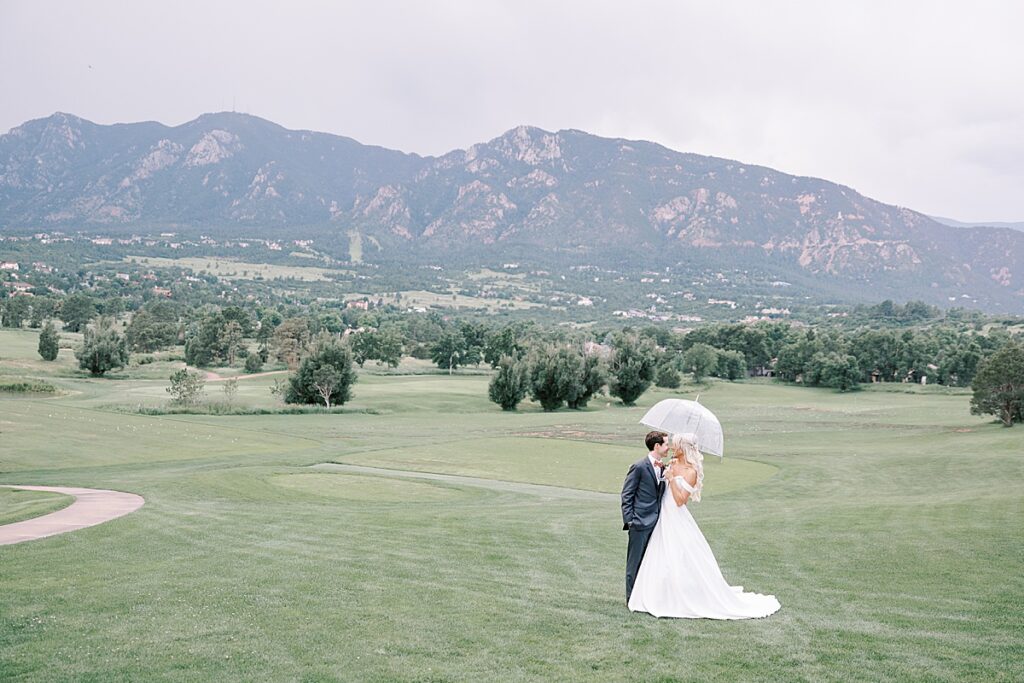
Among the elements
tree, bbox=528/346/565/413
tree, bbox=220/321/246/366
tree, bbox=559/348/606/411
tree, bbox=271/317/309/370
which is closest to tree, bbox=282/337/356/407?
tree, bbox=528/346/565/413

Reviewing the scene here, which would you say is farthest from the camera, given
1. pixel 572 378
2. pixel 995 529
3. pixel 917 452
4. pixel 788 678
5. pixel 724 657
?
pixel 572 378

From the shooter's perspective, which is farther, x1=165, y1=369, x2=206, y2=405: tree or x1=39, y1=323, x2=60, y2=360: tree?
x1=39, y1=323, x2=60, y2=360: tree

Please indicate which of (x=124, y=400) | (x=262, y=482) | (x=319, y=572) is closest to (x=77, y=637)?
(x=319, y=572)

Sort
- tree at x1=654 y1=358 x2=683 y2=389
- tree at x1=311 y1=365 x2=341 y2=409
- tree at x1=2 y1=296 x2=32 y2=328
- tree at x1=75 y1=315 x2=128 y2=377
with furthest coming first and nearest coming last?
tree at x1=2 y1=296 x2=32 y2=328, tree at x1=654 y1=358 x2=683 y2=389, tree at x1=75 y1=315 x2=128 y2=377, tree at x1=311 y1=365 x2=341 y2=409

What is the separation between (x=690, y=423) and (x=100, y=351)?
3437 inches

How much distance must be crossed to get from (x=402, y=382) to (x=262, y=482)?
227 ft

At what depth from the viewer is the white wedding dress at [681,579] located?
1092 cm

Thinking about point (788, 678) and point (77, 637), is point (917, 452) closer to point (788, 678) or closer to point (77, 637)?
point (788, 678)

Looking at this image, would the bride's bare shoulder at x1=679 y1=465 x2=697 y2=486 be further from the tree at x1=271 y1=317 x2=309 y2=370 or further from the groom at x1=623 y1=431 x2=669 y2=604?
the tree at x1=271 y1=317 x2=309 y2=370

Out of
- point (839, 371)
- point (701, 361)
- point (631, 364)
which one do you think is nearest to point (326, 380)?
point (631, 364)

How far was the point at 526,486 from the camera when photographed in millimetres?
Result: 28609

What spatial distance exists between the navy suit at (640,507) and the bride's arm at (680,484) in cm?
A: 23

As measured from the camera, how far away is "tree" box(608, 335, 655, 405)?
83.8 meters

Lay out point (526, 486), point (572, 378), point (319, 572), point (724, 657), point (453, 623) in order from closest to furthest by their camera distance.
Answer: point (724, 657) < point (453, 623) < point (319, 572) < point (526, 486) < point (572, 378)
